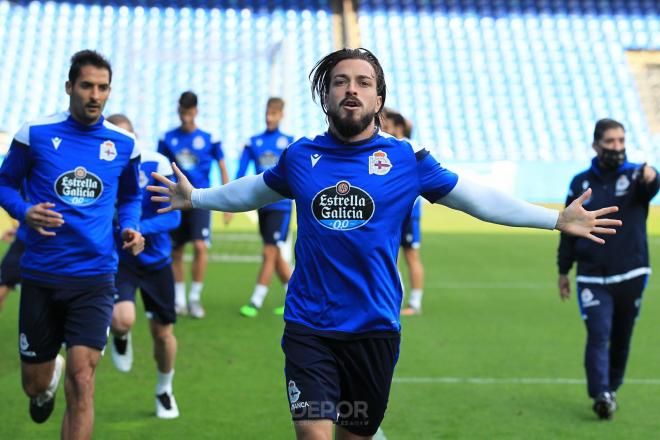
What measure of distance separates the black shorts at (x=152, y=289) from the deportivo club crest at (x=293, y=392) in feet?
9.43

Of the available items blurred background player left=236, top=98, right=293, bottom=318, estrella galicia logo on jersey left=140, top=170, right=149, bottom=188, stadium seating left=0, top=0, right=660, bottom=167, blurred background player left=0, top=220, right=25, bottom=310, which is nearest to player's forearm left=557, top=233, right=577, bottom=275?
estrella galicia logo on jersey left=140, top=170, right=149, bottom=188

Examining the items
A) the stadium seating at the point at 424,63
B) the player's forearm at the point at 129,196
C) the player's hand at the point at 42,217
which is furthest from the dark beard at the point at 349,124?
the stadium seating at the point at 424,63

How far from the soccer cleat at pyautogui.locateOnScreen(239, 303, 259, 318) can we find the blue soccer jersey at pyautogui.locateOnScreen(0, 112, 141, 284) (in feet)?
17.8

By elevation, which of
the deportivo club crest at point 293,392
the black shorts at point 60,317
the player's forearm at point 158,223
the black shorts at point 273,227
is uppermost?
the player's forearm at point 158,223

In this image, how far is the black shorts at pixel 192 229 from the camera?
36.2 feet

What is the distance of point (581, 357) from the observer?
9070mm

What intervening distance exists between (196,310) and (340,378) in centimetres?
686

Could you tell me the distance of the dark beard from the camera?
4207 millimetres

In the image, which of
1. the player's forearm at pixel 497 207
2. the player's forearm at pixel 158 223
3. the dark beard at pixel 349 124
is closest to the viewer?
the dark beard at pixel 349 124

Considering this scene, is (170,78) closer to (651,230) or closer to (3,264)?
(651,230)

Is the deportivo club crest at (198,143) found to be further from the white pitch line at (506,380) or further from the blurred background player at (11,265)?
the white pitch line at (506,380)

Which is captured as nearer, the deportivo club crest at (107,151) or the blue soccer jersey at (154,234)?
the deportivo club crest at (107,151)

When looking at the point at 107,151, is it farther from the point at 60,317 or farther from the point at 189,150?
the point at 189,150

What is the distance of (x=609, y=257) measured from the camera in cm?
696
